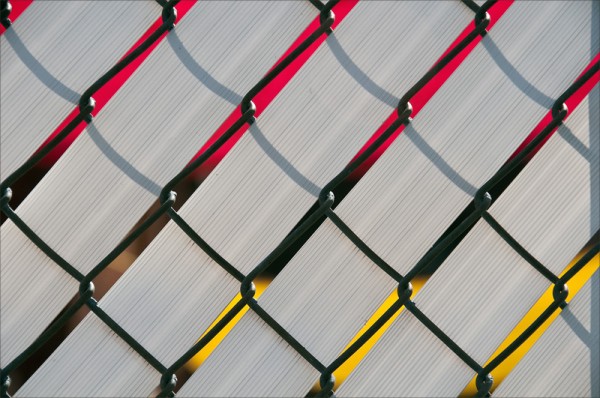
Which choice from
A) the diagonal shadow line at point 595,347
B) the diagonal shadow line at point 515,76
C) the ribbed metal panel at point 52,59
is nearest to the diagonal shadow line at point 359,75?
the diagonal shadow line at point 515,76

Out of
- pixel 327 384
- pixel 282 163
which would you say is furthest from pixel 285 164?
pixel 327 384

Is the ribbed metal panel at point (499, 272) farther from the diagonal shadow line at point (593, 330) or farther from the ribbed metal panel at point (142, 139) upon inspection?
the ribbed metal panel at point (142, 139)

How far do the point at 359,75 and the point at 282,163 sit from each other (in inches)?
6.8

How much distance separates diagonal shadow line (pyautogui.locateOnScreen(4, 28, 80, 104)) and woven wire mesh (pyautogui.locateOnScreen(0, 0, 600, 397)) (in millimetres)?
56

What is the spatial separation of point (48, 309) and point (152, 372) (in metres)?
0.19

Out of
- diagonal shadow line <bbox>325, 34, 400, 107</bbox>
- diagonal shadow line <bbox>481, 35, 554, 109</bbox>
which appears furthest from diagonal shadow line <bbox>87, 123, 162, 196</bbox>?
diagonal shadow line <bbox>481, 35, 554, 109</bbox>

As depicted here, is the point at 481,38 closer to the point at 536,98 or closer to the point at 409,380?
the point at 536,98

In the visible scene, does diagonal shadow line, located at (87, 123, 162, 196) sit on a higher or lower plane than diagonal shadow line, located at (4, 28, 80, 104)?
lower

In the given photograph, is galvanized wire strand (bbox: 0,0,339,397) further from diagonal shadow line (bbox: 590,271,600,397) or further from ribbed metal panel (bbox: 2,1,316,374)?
diagonal shadow line (bbox: 590,271,600,397)

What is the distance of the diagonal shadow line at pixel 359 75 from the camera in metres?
1.21

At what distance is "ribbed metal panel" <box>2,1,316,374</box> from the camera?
124cm

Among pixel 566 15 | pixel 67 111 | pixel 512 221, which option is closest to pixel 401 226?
pixel 512 221

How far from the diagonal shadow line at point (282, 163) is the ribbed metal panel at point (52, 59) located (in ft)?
0.82

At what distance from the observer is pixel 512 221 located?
1166 millimetres
